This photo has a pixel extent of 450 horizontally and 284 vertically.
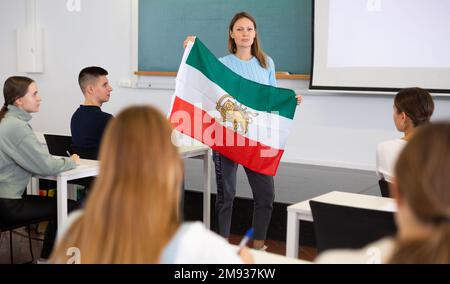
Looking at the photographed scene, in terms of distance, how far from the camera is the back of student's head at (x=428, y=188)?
1.00m

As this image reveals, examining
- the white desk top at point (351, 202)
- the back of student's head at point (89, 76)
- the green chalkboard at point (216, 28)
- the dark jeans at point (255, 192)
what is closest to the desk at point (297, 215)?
the white desk top at point (351, 202)

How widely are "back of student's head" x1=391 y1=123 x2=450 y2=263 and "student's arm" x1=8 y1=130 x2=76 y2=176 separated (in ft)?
8.74

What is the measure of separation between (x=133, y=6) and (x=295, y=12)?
175cm

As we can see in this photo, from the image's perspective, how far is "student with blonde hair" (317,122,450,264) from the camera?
3.28ft

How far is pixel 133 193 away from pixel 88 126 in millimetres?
2895

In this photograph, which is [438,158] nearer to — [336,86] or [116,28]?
[336,86]

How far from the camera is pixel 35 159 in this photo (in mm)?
3379

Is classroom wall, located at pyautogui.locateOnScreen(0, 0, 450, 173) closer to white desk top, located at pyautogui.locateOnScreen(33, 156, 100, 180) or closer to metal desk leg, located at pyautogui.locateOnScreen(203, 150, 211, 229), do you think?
metal desk leg, located at pyautogui.locateOnScreen(203, 150, 211, 229)

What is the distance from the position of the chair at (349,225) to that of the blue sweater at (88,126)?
219 cm

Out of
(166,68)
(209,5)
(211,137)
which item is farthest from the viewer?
(166,68)

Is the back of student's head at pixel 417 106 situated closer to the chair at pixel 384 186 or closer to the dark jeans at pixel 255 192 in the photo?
the chair at pixel 384 186

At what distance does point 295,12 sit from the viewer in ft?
15.7

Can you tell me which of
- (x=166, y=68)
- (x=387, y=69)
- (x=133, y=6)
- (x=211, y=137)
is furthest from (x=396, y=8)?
(x=133, y=6)

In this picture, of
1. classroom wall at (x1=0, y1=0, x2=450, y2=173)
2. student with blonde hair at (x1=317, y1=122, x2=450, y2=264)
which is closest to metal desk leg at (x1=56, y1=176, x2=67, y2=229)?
classroom wall at (x1=0, y1=0, x2=450, y2=173)
